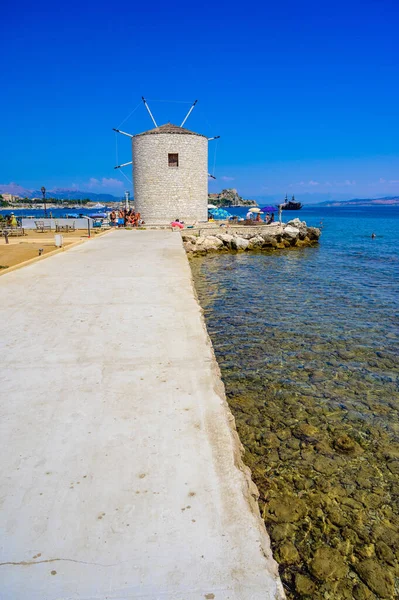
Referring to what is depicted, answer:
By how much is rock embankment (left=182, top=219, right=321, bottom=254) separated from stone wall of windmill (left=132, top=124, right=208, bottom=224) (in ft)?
14.8

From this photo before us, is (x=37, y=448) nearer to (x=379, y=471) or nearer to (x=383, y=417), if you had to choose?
(x=379, y=471)

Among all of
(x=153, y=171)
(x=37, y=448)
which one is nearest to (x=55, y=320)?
(x=37, y=448)

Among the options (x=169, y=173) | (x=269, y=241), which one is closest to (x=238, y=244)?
(x=269, y=241)

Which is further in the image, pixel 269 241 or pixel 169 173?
pixel 169 173

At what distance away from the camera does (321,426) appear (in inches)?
180

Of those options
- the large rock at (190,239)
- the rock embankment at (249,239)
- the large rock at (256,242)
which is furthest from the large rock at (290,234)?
the large rock at (190,239)

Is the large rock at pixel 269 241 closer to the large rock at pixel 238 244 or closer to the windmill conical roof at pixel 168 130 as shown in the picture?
the large rock at pixel 238 244

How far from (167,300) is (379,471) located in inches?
183

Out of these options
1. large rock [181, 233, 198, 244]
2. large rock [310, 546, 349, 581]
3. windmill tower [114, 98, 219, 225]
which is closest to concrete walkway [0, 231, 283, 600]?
large rock [310, 546, 349, 581]

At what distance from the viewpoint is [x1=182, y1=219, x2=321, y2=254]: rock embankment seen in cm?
2217

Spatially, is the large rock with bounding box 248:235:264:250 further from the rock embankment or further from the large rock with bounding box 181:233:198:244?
the large rock with bounding box 181:233:198:244

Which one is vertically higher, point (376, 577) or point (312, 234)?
point (312, 234)

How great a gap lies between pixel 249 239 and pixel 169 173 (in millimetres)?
8596

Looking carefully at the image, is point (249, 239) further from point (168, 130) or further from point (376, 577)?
point (376, 577)
